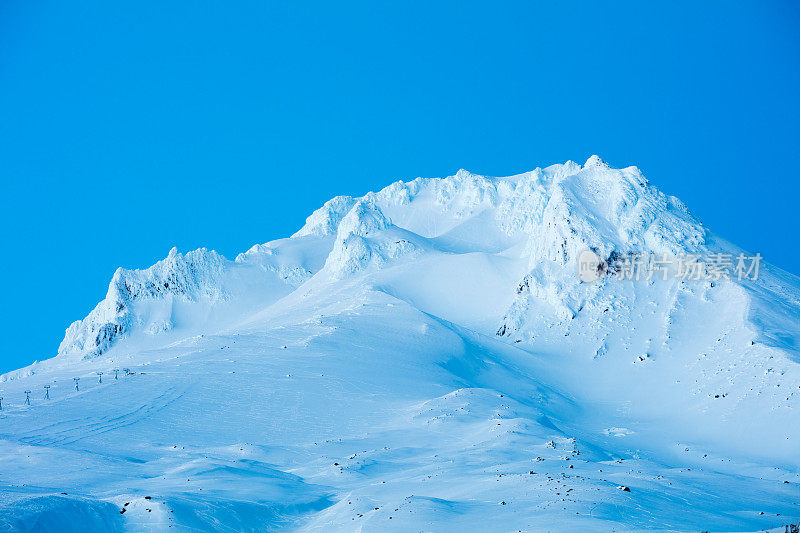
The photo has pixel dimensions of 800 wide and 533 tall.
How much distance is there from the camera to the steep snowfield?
20.7 meters

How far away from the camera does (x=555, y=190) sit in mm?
78812

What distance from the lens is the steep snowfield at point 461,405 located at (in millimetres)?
20703

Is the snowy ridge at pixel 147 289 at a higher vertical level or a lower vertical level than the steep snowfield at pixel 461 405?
higher

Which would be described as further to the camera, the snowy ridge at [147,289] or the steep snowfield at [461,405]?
the snowy ridge at [147,289]

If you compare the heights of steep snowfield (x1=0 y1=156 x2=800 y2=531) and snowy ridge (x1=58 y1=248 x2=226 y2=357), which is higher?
snowy ridge (x1=58 y1=248 x2=226 y2=357)

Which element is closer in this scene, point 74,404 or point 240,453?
point 240,453

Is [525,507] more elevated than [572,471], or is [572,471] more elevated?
[572,471]

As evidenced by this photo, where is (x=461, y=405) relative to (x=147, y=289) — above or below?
below

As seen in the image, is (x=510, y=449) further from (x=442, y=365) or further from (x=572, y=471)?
(x=442, y=365)

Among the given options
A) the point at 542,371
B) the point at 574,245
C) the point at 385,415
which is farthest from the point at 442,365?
the point at 574,245

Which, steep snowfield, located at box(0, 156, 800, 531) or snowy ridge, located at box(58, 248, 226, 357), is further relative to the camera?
snowy ridge, located at box(58, 248, 226, 357)

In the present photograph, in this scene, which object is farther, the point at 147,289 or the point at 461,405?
the point at 147,289

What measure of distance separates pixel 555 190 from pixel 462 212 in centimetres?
6275

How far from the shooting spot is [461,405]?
39.2m
